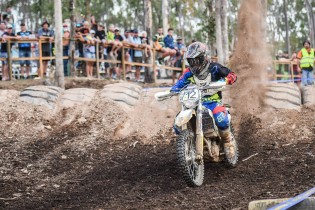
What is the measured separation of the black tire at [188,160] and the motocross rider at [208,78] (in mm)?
648

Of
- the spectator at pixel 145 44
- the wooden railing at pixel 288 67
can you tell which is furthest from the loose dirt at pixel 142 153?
the wooden railing at pixel 288 67

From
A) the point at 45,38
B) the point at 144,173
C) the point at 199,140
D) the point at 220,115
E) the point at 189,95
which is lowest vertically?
the point at 144,173

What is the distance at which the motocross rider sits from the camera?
777 cm

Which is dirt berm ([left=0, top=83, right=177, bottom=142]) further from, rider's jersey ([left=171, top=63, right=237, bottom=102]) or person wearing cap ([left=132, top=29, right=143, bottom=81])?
person wearing cap ([left=132, top=29, right=143, bottom=81])

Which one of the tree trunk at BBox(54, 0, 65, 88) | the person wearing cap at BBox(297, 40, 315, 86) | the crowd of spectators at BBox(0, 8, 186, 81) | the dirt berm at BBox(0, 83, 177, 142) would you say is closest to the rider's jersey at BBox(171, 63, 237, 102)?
the dirt berm at BBox(0, 83, 177, 142)

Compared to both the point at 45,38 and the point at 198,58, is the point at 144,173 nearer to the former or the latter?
the point at 198,58

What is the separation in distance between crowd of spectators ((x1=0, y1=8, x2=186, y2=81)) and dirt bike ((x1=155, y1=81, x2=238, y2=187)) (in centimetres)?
870

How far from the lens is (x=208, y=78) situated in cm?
805

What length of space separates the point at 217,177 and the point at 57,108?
4.91 m

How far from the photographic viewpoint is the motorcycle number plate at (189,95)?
7.37 m

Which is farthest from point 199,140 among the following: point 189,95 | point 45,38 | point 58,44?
point 45,38

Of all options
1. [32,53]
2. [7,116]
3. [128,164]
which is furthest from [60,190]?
[32,53]

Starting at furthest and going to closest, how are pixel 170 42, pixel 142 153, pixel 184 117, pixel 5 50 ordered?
pixel 170 42 → pixel 5 50 → pixel 142 153 → pixel 184 117

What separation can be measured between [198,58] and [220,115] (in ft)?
2.83
